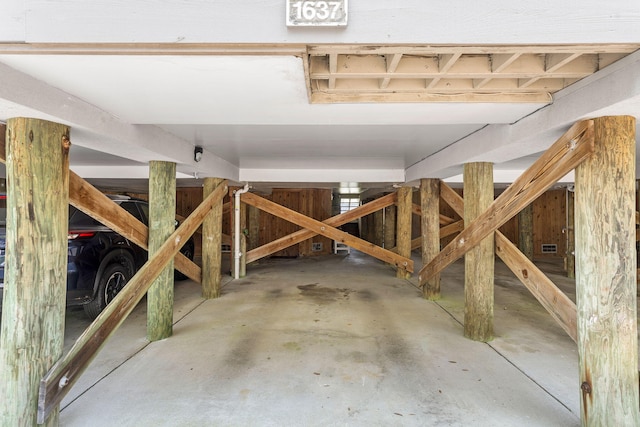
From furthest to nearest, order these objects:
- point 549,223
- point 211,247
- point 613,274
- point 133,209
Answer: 1. point 549,223
2. point 211,247
3. point 133,209
4. point 613,274

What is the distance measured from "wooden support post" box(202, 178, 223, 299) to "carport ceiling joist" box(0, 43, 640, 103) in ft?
11.4

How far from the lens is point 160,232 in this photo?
3256 millimetres

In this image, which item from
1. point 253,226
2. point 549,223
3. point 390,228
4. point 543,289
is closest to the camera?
point 543,289

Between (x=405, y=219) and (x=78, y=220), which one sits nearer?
(x=78, y=220)

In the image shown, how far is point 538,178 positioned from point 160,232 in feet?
10.5

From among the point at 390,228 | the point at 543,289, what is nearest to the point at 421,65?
the point at 543,289

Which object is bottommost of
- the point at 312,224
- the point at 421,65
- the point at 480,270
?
the point at 480,270

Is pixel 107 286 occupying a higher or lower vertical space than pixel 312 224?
lower

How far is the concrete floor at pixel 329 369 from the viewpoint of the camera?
2193 millimetres

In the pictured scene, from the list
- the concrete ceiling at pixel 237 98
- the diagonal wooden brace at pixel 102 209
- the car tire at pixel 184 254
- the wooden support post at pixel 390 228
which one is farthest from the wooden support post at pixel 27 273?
the wooden support post at pixel 390 228
